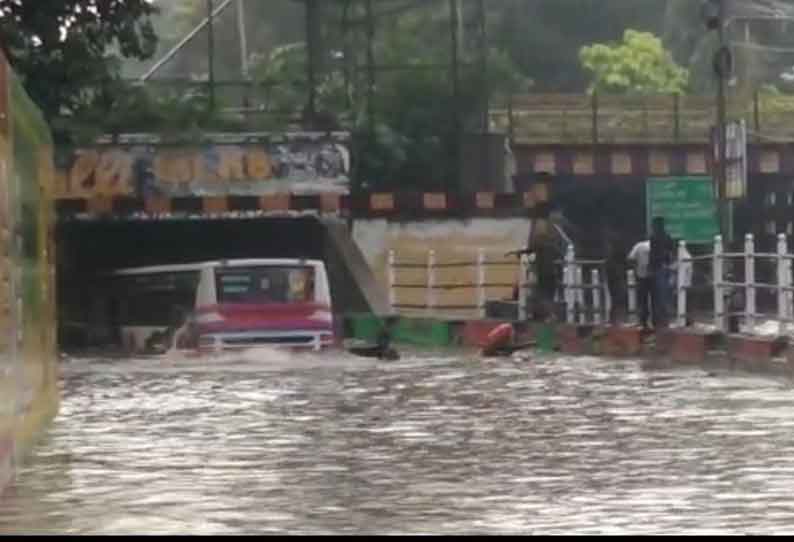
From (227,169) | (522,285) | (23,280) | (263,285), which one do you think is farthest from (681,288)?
(227,169)

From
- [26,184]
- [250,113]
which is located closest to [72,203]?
[250,113]

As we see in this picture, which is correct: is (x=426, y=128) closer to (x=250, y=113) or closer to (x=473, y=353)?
(x=250, y=113)

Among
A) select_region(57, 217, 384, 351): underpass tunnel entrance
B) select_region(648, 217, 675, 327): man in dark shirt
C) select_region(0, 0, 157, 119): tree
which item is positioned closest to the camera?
select_region(648, 217, 675, 327): man in dark shirt

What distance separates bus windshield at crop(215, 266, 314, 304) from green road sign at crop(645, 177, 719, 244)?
6.19 m

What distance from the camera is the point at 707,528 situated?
11625 millimetres

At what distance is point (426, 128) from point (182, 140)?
891 cm

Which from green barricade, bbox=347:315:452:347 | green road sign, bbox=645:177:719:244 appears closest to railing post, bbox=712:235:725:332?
green barricade, bbox=347:315:452:347

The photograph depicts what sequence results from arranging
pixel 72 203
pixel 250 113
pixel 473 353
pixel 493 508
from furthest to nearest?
pixel 250 113
pixel 72 203
pixel 473 353
pixel 493 508

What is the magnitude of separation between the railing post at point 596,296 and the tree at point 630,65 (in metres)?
70.3

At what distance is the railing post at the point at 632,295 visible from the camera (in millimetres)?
32625

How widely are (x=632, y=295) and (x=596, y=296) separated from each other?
59 cm

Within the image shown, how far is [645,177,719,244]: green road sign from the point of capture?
126 ft

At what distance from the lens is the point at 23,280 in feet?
51.2

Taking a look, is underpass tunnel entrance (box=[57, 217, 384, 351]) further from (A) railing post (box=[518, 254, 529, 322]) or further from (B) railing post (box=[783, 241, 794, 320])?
(B) railing post (box=[783, 241, 794, 320])
